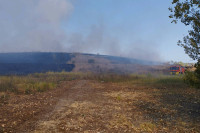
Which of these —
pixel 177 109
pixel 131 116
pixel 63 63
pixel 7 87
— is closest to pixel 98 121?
pixel 131 116

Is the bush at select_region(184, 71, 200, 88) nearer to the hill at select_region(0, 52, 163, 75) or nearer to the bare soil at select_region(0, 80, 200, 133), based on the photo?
the bare soil at select_region(0, 80, 200, 133)

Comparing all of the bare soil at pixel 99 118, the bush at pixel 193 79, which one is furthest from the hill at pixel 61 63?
the bush at pixel 193 79

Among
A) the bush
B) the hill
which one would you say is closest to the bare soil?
the bush

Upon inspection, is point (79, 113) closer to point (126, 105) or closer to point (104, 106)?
point (104, 106)

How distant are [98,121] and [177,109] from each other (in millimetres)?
3104

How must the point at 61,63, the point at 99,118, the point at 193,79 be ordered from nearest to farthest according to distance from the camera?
the point at 193,79
the point at 99,118
the point at 61,63

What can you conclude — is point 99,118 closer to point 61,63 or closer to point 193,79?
point 193,79

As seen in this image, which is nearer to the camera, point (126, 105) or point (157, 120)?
point (157, 120)

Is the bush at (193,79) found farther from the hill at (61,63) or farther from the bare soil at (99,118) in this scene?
the hill at (61,63)

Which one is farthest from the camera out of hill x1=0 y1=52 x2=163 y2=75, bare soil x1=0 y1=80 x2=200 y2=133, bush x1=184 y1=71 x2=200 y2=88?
hill x1=0 y1=52 x2=163 y2=75

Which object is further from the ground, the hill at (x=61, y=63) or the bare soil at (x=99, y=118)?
the hill at (x=61, y=63)

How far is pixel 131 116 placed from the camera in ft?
19.1

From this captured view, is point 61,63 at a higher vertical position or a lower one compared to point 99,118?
higher

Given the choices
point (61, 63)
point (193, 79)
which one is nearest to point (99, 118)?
point (193, 79)
